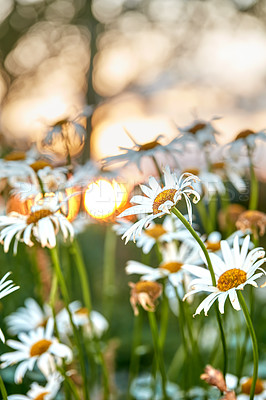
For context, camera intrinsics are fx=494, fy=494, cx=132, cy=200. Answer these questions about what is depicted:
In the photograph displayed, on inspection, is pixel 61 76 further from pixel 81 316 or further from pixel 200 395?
pixel 200 395

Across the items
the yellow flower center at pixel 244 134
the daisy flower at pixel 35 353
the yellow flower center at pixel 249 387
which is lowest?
the yellow flower center at pixel 249 387

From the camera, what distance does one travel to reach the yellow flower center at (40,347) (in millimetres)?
724

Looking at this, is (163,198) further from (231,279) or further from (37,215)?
(37,215)

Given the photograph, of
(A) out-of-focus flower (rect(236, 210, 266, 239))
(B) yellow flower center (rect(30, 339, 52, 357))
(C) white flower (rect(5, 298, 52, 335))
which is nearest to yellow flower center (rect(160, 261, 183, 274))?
(A) out-of-focus flower (rect(236, 210, 266, 239))

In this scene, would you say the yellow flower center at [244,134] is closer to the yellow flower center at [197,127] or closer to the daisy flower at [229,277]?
the yellow flower center at [197,127]

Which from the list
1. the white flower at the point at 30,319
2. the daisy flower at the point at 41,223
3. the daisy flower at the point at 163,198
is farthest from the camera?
the white flower at the point at 30,319

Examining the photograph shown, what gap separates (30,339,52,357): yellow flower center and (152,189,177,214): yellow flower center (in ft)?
1.23

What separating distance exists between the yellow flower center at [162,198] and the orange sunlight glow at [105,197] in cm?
27

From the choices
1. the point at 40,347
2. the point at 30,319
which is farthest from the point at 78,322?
the point at 40,347

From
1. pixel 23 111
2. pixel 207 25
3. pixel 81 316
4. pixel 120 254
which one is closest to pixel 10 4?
pixel 23 111

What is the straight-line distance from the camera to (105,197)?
0.79m

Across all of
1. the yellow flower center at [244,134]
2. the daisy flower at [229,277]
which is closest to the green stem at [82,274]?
the daisy flower at [229,277]

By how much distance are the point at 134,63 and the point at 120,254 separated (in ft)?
5.40

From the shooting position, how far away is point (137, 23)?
387 cm
